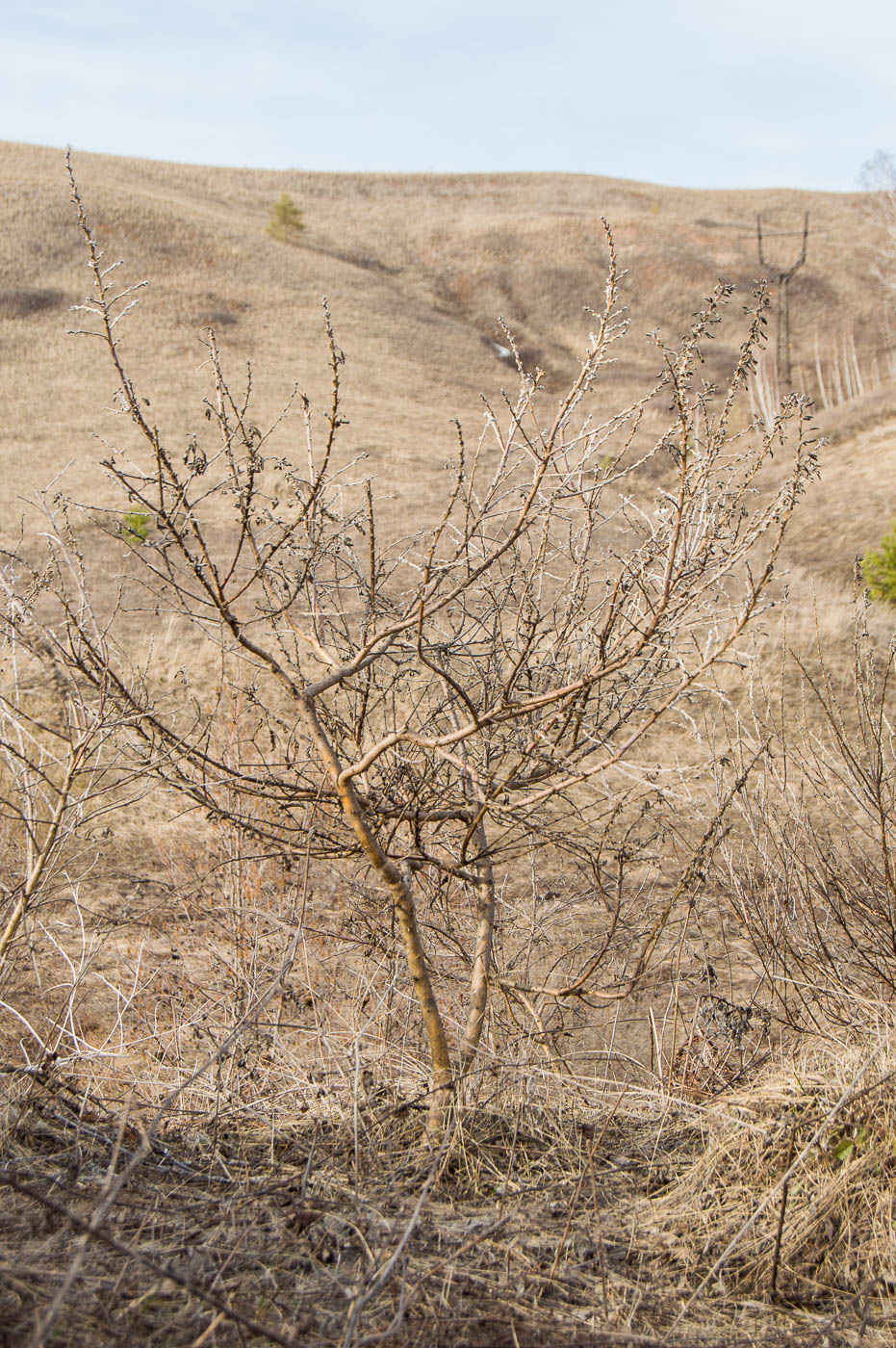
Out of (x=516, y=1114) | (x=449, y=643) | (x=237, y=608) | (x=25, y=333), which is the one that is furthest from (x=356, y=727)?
(x=25, y=333)

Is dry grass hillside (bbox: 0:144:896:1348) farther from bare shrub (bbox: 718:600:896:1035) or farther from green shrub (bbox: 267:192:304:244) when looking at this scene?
green shrub (bbox: 267:192:304:244)

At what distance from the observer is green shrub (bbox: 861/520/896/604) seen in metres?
13.7

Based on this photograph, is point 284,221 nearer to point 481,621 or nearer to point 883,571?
point 883,571

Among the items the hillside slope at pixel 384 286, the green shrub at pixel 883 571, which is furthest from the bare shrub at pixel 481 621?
the hillside slope at pixel 384 286

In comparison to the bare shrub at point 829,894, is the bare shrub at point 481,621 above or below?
above

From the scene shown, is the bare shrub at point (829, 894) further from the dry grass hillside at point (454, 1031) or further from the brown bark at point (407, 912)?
the brown bark at point (407, 912)

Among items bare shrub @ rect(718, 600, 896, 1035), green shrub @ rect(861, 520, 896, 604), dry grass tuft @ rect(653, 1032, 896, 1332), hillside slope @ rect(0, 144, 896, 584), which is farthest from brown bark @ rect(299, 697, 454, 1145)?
hillside slope @ rect(0, 144, 896, 584)

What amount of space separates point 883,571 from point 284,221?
1473 inches

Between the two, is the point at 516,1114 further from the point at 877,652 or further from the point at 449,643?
the point at 877,652

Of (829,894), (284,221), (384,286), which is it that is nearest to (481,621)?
(829,894)

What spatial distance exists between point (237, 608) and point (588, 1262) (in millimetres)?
9750

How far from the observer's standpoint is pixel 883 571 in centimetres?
1387

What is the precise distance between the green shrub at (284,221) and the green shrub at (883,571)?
36.6 m

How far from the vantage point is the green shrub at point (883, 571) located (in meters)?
13.7
